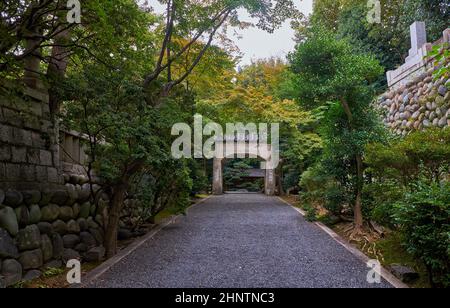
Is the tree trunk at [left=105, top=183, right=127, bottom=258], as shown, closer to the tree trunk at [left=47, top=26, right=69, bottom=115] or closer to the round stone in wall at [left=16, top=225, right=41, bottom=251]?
the round stone in wall at [left=16, top=225, right=41, bottom=251]

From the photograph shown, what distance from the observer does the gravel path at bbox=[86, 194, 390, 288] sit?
3447 millimetres

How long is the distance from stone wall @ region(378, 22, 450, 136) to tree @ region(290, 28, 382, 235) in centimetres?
96

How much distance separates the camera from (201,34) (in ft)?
22.0

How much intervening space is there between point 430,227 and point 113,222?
13.1ft

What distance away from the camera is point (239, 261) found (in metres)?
4.25

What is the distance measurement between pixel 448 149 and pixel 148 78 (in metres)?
4.54

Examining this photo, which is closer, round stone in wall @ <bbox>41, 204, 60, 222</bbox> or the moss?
the moss

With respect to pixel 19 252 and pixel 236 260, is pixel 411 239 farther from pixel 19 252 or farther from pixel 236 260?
pixel 19 252

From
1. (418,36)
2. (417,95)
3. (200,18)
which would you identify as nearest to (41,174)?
(200,18)

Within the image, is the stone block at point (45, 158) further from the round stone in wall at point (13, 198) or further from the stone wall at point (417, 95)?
the stone wall at point (417, 95)

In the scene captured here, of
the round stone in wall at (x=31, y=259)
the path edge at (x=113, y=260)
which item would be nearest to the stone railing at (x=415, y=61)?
the path edge at (x=113, y=260)

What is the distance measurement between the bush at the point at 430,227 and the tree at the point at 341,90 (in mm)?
2594

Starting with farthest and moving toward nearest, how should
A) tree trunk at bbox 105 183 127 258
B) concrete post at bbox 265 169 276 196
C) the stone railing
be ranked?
concrete post at bbox 265 169 276 196 → the stone railing → tree trunk at bbox 105 183 127 258

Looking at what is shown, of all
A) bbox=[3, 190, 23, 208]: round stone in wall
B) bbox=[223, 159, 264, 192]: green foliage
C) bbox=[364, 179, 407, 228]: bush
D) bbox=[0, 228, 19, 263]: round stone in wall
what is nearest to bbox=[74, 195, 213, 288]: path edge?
bbox=[0, 228, 19, 263]: round stone in wall
